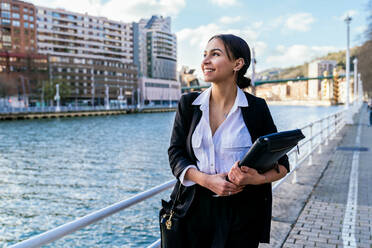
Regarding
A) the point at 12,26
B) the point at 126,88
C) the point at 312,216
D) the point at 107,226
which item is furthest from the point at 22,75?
the point at 312,216

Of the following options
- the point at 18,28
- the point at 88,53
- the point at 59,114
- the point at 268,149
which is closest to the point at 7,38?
the point at 18,28

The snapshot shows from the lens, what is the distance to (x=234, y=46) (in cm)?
168

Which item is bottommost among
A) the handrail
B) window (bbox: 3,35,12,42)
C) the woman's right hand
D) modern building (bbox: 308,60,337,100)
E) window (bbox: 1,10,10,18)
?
the handrail

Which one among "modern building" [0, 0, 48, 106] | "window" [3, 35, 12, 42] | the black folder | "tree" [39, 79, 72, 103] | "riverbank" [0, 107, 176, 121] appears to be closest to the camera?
the black folder

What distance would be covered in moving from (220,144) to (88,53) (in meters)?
111

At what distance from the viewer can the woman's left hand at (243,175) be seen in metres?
1.52

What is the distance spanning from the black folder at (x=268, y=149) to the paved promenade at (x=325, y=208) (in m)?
2.63

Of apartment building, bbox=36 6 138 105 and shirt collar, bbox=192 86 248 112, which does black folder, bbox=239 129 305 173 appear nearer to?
shirt collar, bbox=192 86 248 112

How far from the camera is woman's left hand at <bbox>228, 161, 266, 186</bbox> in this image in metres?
1.52

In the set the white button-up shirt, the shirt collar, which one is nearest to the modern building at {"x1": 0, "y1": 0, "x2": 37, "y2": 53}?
the shirt collar

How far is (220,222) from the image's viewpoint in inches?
65.1

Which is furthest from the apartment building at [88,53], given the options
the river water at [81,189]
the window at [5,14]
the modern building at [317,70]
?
the river water at [81,189]

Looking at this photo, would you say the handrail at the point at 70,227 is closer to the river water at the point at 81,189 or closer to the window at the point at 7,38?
the river water at the point at 81,189

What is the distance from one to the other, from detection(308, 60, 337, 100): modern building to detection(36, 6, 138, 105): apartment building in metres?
59.9
